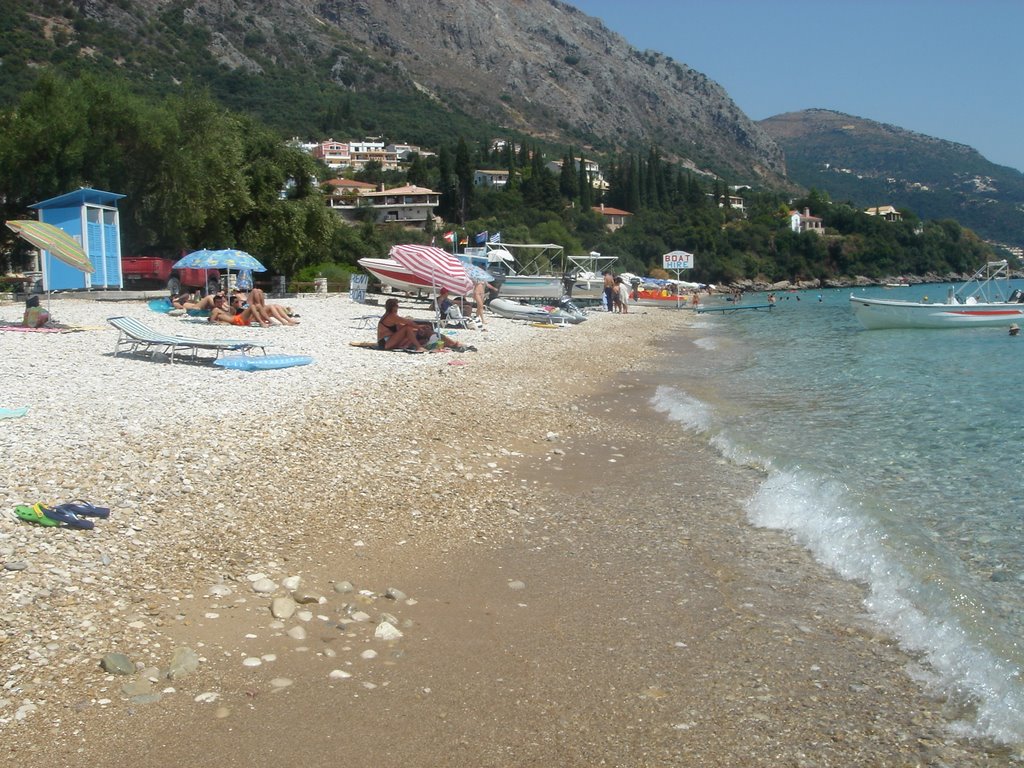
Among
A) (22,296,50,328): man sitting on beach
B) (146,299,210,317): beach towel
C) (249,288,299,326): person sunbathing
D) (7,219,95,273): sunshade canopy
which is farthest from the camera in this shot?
(146,299,210,317): beach towel

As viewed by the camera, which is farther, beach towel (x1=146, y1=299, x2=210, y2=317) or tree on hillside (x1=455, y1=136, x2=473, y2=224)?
tree on hillside (x1=455, y1=136, x2=473, y2=224)

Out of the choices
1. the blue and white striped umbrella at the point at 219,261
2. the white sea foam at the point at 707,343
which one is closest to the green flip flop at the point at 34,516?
the blue and white striped umbrella at the point at 219,261

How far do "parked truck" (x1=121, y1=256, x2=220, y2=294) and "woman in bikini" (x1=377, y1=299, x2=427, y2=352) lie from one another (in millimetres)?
12808

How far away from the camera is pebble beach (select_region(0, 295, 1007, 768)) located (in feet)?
14.2

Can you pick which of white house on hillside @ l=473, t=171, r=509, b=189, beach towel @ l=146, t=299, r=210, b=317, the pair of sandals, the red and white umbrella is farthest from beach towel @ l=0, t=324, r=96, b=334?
white house on hillside @ l=473, t=171, r=509, b=189

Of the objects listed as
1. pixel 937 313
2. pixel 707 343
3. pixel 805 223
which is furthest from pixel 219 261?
pixel 805 223

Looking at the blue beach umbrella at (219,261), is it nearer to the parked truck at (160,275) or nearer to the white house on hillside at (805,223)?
the parked truck at (160,275)

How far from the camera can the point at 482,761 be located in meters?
4.19

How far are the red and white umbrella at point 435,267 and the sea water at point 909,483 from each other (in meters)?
5.61

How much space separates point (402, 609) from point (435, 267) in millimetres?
15531

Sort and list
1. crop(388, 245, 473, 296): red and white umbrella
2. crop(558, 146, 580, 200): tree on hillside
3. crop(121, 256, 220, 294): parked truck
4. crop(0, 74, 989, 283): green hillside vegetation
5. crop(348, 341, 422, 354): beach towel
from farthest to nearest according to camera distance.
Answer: crop(558, 146, 580, 200): tree on hillside
crop(121, 256, 220, 294): parked truck
crop(0, 74, 989, 283): green hillside vegetation
crop(388, 245, 473, 296): red and white umbrella
crop(348, 341, 422, 354): beach towel

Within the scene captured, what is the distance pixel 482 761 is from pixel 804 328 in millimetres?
36775

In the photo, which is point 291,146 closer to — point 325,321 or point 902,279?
point 325,321

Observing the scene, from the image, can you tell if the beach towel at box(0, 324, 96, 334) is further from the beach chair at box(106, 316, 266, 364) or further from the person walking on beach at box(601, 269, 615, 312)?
the person walking on beach at box(601, 269, 615, 312)
